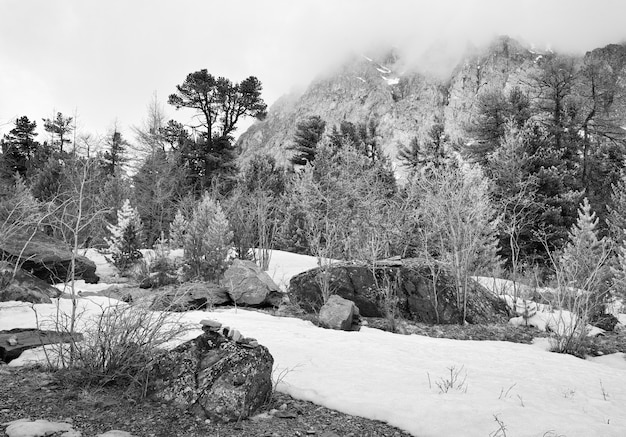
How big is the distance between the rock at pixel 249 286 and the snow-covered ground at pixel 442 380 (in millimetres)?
2298

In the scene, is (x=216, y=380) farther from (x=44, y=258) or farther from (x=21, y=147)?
(x=21, y=147)

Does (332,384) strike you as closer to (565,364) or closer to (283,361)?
(283,361)

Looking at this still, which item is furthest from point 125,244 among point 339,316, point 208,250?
point 339,316

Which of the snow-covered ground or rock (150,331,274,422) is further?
the snow-covered ground

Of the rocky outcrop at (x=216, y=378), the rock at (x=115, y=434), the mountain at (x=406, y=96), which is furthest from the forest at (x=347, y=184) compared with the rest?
the mountain at (x=406, y=96)

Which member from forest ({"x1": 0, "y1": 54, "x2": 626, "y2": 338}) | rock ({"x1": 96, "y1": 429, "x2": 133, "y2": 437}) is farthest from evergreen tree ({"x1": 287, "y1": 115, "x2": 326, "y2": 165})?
rock ({"x1": 96, "y1": 429, "x2": 133, "y2": 437})

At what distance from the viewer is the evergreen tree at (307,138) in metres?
27.6

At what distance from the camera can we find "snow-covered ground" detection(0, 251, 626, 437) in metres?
2.87

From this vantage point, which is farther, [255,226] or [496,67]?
[496,67]

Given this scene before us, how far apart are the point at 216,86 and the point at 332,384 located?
24.3 m

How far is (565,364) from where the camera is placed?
493 cm

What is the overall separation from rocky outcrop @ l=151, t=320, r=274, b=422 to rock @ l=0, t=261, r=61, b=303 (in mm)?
4144

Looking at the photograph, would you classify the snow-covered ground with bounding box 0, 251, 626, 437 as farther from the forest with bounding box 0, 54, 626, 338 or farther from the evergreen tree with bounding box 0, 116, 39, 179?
the evergreen tree with bounding box 0, 116, 39, 179

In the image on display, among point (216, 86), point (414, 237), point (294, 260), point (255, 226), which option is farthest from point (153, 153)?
point (414, 237)
